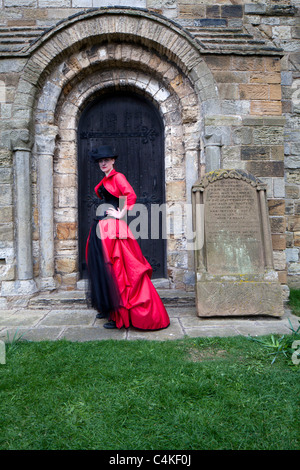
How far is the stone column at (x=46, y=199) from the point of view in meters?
4.75

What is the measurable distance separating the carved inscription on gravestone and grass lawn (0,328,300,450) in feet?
3.88

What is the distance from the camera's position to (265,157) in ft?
14.7

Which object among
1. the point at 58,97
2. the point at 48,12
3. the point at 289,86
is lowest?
the point at 58,97

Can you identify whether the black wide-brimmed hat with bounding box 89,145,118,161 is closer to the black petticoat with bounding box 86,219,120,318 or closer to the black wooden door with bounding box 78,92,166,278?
the black petticoat with bounding box 86,219,120,318

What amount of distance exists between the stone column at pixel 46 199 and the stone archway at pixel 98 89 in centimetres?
1

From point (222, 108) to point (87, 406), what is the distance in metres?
3.95

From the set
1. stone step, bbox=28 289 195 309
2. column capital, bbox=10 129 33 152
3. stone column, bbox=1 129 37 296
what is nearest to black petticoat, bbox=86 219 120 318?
stone step, bbox=28 289 195 309

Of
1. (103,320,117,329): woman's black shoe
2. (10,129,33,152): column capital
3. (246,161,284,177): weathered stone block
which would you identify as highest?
(10,129,33,152): column capital

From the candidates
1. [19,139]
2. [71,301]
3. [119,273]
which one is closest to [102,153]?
[119,273]

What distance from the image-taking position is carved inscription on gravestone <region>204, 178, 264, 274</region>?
3932 mm

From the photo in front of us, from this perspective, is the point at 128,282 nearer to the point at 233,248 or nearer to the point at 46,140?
the point at 233,248
